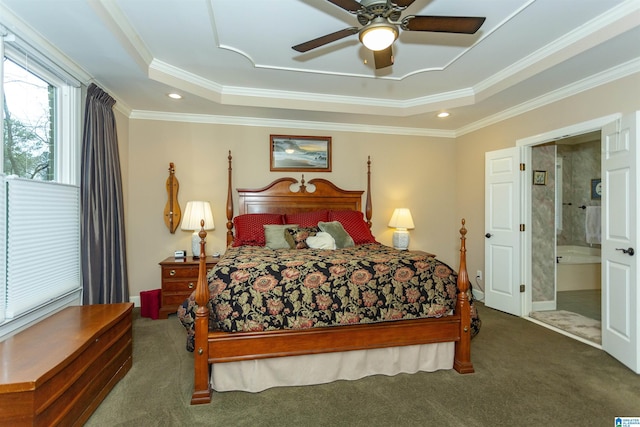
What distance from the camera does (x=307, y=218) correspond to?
4141 millimetres

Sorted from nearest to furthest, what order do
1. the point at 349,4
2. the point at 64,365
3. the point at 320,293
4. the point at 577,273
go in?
the point at 64,365, the point at 349,4, the point at 320,293, the point at 577,273

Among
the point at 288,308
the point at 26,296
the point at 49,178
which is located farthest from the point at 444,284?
the point at 49,178

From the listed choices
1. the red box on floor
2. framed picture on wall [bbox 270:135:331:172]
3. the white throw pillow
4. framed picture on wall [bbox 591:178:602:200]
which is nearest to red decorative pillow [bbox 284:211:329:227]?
the white throw pillow

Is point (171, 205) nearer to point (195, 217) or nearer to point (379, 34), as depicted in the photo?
point (195, 217)

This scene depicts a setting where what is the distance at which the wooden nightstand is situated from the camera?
3.64 meters

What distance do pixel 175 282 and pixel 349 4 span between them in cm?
328

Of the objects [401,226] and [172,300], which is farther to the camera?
[401,226]

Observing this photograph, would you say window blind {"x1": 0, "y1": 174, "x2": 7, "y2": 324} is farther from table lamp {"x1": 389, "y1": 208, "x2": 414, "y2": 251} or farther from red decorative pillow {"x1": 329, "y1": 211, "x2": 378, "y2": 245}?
table lamp {"x1": 389, "y1": 208, "x2": 414, "y2": 251}

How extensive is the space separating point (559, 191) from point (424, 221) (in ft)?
8.92

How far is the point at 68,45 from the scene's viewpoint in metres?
2.48

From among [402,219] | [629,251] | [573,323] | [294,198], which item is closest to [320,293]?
[294,198]

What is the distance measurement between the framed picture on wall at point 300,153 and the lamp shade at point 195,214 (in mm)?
1074

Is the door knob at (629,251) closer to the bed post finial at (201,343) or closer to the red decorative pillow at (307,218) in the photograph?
the red decorative pillow at (307,218)

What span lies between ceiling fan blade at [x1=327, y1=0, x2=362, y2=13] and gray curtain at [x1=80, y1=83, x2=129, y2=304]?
2581mm
